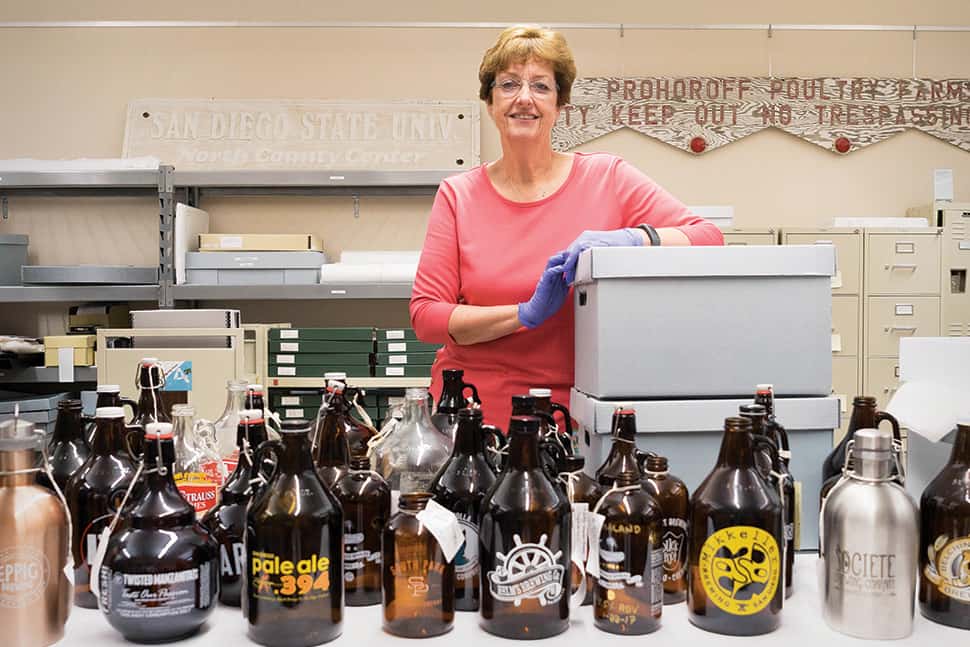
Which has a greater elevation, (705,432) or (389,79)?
(389,79)

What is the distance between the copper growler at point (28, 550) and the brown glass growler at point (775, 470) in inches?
28.4

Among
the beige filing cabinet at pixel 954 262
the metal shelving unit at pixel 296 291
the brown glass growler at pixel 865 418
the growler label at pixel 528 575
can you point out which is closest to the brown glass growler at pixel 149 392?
the growler label at pixel 528 575

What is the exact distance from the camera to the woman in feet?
5.72

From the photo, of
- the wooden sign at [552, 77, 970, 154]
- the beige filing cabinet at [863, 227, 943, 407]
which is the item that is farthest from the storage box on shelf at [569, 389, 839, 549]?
the wooden sign at [552, 77, 970, 154]

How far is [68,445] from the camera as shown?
1161mm

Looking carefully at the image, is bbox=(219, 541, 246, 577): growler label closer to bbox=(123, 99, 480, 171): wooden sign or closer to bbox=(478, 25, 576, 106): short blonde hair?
bbox=(478, 25, 576, 106): short blonde hair

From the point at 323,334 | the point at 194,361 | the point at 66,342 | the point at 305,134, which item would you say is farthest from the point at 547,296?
the point at 305,134

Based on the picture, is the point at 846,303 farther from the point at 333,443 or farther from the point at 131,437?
the point at 131,437

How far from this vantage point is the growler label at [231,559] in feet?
3.12

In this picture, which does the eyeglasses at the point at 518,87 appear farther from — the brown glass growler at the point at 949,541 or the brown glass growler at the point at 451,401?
the brown glass growler at the point at 949,541

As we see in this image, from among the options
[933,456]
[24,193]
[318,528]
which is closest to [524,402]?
[318,528]

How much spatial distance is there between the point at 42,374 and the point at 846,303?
11.3 feet

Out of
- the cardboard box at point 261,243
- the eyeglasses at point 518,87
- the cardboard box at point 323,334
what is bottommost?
the cardboard box at point 323,334

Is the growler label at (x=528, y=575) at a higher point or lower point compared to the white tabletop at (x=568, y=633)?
higher
